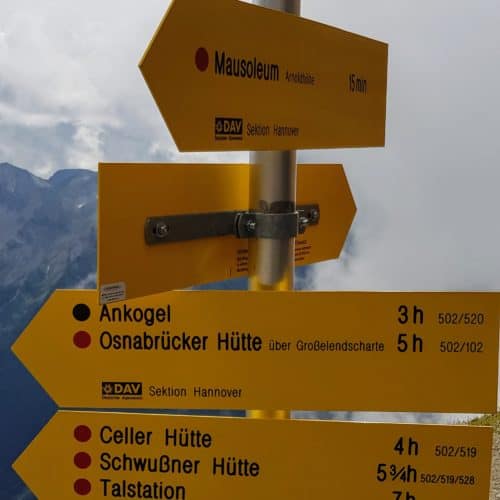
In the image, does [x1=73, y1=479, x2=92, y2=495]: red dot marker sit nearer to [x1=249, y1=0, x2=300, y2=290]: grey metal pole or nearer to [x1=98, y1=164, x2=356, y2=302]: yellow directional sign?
[x1=98, y1=164, x2=356, y2=302]: yellow directional sign

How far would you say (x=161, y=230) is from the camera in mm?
2438

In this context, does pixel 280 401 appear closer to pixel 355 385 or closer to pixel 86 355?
pixel 355 385

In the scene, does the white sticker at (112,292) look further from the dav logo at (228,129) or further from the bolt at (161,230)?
the dav logo at (228,129)

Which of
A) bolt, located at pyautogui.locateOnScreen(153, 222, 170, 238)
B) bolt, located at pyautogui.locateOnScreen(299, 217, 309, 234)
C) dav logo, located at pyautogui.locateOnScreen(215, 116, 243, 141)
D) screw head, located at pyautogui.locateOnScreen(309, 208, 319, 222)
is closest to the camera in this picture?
dav logo, located at pyautogui.locateOnScreen(215, 116, 243, 141)

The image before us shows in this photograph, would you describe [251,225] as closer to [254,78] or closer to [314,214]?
[314,214]

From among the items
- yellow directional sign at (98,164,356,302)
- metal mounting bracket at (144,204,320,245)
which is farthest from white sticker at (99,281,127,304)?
metal mounting bracket at (144,204,320,245)

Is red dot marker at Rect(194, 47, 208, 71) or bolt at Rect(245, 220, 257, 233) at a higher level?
red dot marker at Rect(194, 47, 208, 71)

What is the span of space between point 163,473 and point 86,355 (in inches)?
19.8

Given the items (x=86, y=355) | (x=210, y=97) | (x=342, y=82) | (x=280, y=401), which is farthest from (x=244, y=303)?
(x=342, y=82)

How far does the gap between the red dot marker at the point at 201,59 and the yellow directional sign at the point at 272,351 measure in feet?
2.69

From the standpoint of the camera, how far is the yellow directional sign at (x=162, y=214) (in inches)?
89.6

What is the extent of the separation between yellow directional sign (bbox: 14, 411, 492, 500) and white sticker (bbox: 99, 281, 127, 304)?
588 mm

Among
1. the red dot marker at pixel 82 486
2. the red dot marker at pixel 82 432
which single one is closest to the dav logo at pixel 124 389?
the red dot marker at pixel 82 432

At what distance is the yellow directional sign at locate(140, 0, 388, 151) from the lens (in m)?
2.06
